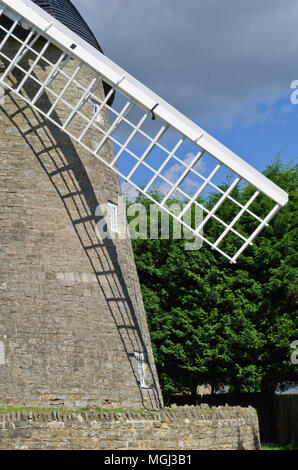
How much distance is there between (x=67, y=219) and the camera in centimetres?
1390

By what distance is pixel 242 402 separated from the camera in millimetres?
26266

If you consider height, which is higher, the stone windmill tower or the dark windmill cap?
the dark windmill cap

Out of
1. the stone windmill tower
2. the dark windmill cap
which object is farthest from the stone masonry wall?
the dark windmill cap

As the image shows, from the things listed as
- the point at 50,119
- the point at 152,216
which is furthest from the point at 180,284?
the point at 50,119

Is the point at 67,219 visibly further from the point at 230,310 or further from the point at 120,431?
the point at 230,310

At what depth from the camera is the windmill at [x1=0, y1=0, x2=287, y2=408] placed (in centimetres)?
1277

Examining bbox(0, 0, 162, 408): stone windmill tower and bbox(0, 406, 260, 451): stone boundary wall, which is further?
bbox(0, 0, 162, 408): stone windmill tower

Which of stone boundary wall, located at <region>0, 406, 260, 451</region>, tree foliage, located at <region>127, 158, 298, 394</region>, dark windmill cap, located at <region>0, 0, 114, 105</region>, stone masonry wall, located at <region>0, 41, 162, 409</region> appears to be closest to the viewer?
stone boundary wall, located at <region>0, 406, 260, 451</region>

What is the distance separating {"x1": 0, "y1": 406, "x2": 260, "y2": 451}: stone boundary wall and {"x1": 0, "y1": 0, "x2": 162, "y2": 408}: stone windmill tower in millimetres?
1376

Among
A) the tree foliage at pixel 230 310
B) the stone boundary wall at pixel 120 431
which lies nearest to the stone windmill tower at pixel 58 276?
the stone boundary wall at pixel 120 431

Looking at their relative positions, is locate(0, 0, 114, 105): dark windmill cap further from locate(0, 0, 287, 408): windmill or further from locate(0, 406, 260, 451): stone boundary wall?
locate(0, 406, 260, 451): stone boundary wall

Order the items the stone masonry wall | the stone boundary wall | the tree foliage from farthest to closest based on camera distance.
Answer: the tree foliage < the stone masonry wall < the stone boundary wall

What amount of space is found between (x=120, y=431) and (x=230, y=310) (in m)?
13.6

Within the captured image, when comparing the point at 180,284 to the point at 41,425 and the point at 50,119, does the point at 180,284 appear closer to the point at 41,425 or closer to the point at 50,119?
the point at 50,119
